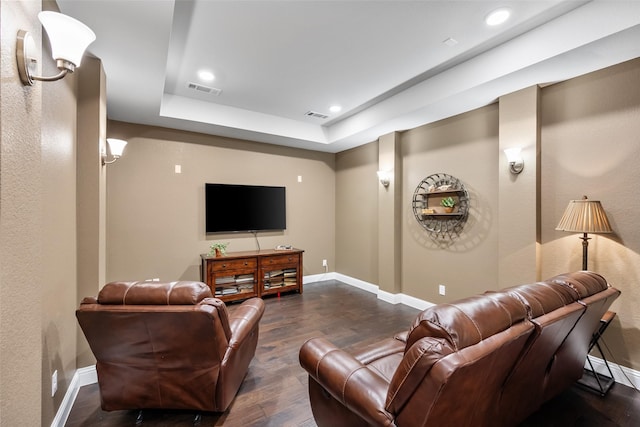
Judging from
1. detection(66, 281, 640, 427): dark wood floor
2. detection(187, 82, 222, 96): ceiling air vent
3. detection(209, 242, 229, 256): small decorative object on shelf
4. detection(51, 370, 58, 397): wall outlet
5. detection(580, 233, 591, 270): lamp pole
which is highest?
detection(187, 82, 222, 96): ceiling air vent

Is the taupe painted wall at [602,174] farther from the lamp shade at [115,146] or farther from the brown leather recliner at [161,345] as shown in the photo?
the lamp shade at [115,146]

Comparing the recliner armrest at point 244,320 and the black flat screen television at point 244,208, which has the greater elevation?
the black flat screen television at point 244,208

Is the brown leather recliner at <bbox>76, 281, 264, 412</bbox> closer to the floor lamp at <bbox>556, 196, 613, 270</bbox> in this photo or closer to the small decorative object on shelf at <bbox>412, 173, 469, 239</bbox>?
the floor lamp at <bbox>556, 196, 613, 270</bbox>

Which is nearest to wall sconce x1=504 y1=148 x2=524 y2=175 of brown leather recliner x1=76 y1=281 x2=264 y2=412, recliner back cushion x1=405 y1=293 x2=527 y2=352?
recliner back cushion x1=405 y1=293 x2=527 y2=352

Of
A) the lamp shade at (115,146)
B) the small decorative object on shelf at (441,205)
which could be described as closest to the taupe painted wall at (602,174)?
the small decorative object on shelf at (441,205)

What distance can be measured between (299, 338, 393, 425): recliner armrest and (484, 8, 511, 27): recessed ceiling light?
2.79m

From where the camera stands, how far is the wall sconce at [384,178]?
4.46m

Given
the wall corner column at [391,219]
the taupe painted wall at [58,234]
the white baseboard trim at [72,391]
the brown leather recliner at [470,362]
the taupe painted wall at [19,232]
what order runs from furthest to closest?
the wall corner column at [391,219]
the white baseboard trim at [72,391]
the taupe painted wall at [58,234]
the brown leather recliner at [470,362]
the taupe painted wall at [19,232]

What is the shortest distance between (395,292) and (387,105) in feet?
9.27

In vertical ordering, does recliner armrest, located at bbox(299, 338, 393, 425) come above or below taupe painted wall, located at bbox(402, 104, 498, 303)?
below

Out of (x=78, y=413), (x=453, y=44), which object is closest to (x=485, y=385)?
(x=78, y=413)

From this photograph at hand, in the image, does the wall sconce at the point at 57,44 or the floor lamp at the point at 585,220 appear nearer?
the wall sconce at the point at 57,44

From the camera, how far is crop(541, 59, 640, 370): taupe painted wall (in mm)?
2266

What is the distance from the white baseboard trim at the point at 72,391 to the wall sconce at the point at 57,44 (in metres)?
2.07
